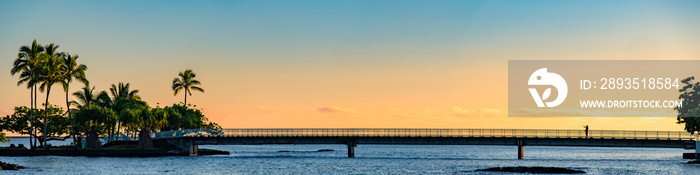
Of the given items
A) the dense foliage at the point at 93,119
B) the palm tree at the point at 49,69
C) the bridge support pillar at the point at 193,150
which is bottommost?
the bridge support pillar at the point at 193,150

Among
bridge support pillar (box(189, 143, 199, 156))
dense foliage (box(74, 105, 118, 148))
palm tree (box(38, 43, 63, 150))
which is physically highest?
palm tree (box(38, 43, 63, 150))

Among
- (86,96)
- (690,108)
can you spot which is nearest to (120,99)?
(86,96)

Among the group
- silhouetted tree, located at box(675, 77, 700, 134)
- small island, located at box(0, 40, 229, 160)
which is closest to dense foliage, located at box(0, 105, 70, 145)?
small island, located at box(0, 40, 229, 160)

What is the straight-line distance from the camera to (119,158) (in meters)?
108

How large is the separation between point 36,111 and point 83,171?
174ft

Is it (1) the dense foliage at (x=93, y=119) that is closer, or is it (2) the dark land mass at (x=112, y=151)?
(2) the dark land mass at (x=112, y=151)

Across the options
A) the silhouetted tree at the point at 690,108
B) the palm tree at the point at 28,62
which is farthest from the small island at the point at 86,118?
the silhouetted tree at the point at 690,108

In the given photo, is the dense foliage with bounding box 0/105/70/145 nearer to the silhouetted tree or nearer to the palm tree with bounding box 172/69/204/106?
the palm tree with bounding box 172/69/204/106

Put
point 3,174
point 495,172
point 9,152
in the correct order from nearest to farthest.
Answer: point 3,174
point 495,172
point 9,152

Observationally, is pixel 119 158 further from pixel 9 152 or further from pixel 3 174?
pixel 3 174

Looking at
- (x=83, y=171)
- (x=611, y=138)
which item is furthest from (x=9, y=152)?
(x=611, y=138)

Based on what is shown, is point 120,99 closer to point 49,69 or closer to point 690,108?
point 49,69

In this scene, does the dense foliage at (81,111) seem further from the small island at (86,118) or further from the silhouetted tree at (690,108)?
the silhouetted tree at (690,108)

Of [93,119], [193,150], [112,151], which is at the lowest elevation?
[193,150]
